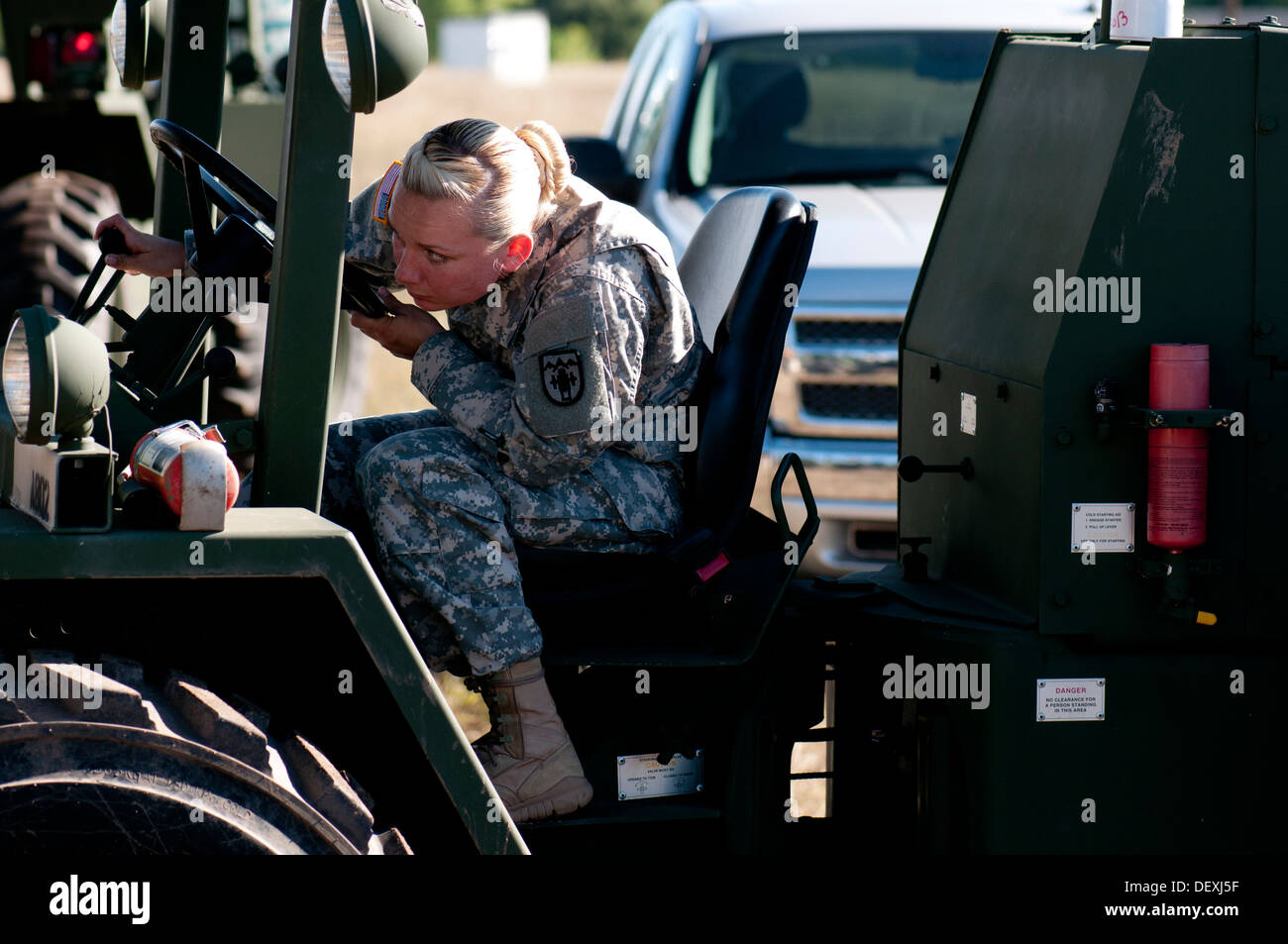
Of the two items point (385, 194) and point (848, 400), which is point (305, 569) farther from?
point (848, 400)

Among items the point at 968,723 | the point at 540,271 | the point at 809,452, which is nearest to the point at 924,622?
the point at 968,723

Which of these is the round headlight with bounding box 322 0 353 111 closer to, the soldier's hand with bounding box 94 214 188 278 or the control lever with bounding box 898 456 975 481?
the soldier's hand with bounding box 94 214 188 278

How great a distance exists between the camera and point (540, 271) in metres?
2.84

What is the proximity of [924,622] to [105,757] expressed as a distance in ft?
4.66

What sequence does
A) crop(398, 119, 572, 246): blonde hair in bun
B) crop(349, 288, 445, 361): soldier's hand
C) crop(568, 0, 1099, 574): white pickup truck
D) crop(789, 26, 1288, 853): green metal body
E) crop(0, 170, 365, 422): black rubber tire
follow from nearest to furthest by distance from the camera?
crop(398, 119, 572, 246): blonde hair in bun, crop(789, 26, 1288, 853): green metal body, crop(349, 288, 445, 361): soldier's hand, crop(0, 170, 365, 422): black rubber tire, crop(568, 0, 1099, 574): white pickup truck

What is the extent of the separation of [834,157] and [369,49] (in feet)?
15.8

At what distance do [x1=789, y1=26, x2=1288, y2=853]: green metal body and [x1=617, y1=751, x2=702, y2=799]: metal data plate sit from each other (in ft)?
1.33

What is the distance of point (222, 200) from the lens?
9.55ft

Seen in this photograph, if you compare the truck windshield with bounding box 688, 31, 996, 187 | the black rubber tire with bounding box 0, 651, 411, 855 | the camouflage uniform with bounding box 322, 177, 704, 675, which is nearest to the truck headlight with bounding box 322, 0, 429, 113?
the camouflage uniform with bounding box 322, 177, 704, 675

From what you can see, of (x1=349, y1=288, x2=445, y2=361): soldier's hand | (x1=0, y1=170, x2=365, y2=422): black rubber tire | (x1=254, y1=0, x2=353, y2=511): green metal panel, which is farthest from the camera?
(x1=0, y1=170, x2=365, y2=422): black rubber tire

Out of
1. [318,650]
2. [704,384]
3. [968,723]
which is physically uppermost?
[704,384]

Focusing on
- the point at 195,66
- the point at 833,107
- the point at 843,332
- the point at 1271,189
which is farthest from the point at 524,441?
the point at 833,107

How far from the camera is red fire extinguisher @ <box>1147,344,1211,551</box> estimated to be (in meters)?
2.74
